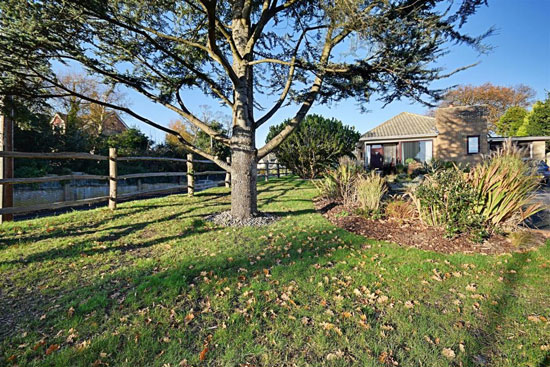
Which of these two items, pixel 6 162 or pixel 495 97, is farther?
pixel 495 97

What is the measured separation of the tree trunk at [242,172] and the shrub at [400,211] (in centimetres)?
331

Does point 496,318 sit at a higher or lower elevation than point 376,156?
lower

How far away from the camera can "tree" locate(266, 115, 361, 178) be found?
15516mm

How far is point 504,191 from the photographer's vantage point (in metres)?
4.66

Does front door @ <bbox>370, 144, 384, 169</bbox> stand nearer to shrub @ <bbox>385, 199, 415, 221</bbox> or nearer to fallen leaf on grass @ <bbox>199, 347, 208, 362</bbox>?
shrub @ <bbox>385, 199, 415, 221</bbox>

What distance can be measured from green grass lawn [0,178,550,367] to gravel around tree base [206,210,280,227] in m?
0.89

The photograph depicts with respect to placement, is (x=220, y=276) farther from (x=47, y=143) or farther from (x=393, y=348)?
(x=47, y=143)

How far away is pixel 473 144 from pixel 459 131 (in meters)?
1.27

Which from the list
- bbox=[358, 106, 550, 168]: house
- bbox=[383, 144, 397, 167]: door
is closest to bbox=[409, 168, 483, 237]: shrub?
bbox=[358, 106, 550, 168]: house

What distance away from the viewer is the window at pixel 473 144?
1759cm

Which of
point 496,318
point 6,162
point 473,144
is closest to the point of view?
point 496,318

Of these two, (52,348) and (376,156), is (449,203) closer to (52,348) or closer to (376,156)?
(52,348)

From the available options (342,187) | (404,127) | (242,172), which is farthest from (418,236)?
(404,127)

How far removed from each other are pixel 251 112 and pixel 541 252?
5.88m
